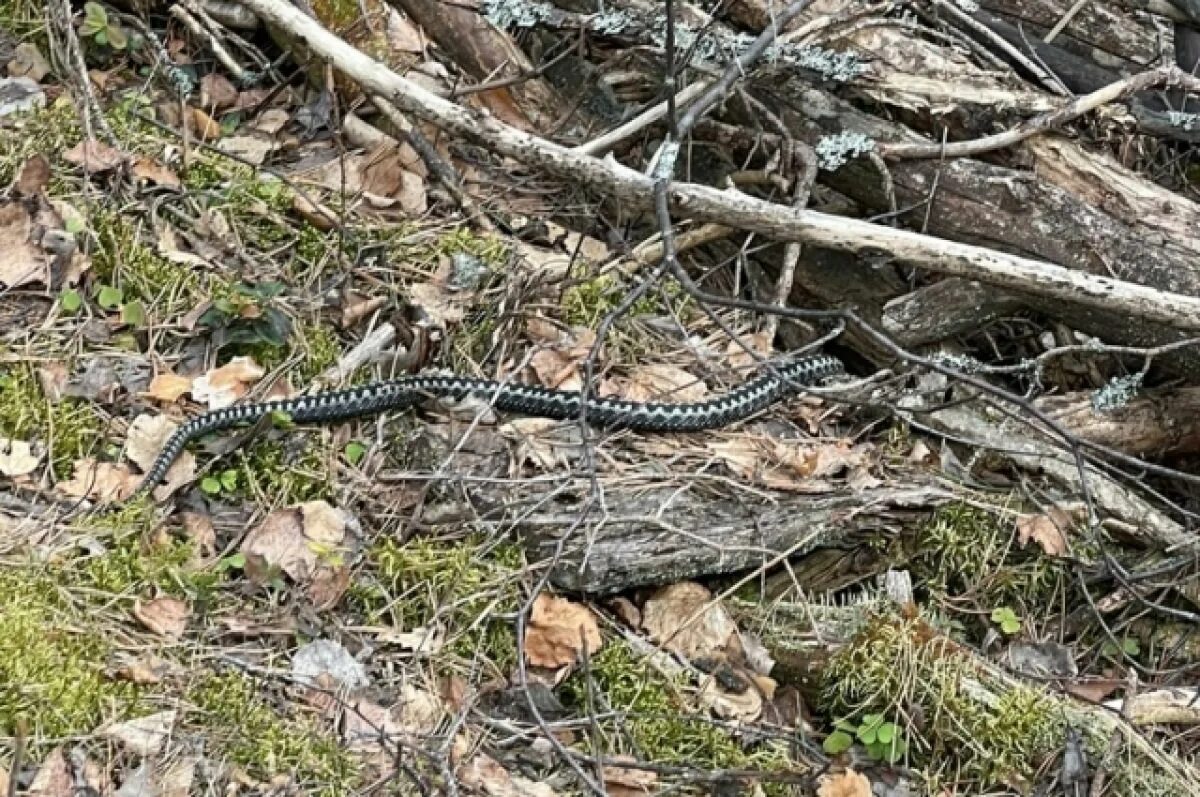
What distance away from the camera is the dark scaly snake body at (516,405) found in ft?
17.6

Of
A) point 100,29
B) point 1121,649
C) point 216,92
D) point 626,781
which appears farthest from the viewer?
point 216,92

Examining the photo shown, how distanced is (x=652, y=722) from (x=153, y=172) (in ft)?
10.6

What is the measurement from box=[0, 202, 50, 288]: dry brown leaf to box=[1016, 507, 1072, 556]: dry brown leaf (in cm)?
394

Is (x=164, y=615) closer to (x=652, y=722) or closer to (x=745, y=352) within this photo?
(x=652, y=722)

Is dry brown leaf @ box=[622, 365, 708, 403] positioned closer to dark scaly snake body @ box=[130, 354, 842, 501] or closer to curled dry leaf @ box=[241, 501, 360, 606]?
dark scaly snake body @ box=[130, 354, 842, 501]

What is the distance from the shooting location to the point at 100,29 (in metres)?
6.74

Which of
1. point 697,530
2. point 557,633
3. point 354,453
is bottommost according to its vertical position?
point 557,633

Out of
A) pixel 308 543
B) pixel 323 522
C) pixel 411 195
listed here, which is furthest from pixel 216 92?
pixel 308 543

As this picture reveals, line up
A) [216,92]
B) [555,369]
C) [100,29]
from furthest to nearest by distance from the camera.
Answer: [216,92], [100,29], [555,369]

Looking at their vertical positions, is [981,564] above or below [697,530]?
below

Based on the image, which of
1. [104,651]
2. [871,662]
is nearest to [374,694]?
[104,651]

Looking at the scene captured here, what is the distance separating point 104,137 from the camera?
6.29m

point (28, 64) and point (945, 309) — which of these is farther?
point (28, 64)

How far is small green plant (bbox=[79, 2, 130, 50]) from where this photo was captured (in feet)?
21.9
